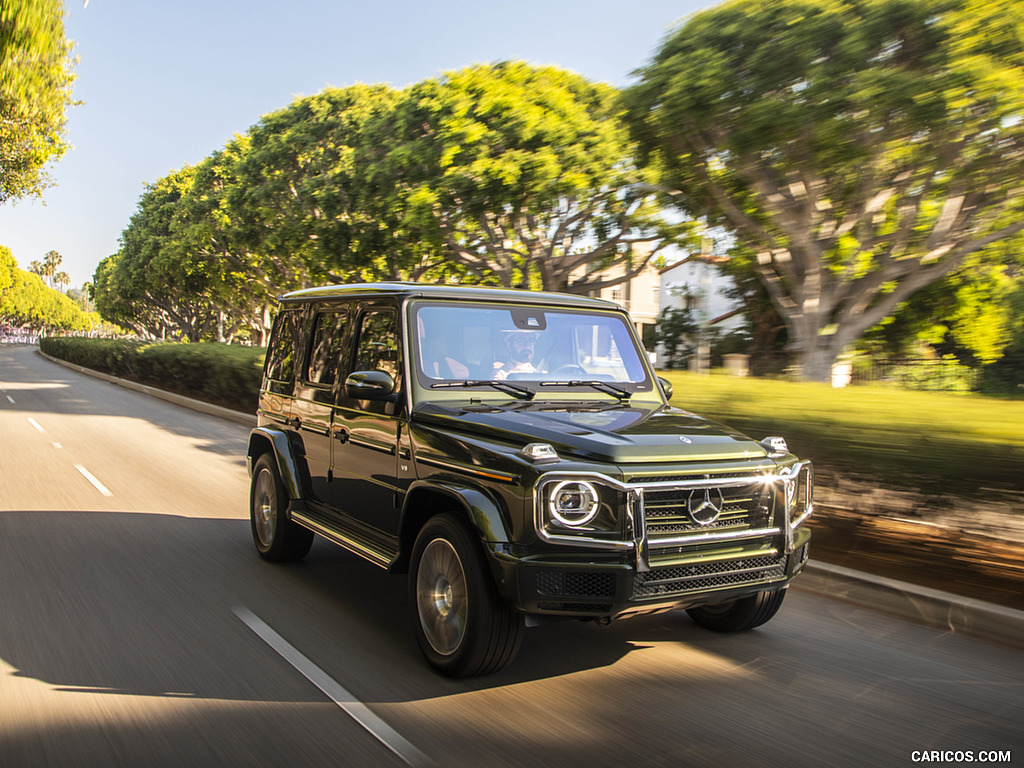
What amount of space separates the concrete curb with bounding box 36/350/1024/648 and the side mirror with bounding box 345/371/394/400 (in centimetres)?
365

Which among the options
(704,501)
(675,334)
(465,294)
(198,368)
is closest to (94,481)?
(465,294)

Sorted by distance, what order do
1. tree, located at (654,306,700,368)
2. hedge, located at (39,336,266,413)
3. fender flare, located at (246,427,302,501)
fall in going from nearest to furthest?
1. fender flare, located at (246,427,302,501)
2. hedge, located at (39,336,266,413)
3. tree, located at (654,306,700,368)

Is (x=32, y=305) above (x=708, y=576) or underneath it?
above

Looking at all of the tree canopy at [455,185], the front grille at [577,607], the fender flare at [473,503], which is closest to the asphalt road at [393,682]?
the front grille at [577,607]

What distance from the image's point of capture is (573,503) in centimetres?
412

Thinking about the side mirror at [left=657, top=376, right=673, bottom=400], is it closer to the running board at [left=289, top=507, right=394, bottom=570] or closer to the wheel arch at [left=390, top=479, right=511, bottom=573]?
the wheel arch at [left=390, top=479, right=511, bottom=573]

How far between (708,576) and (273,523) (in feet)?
12.3

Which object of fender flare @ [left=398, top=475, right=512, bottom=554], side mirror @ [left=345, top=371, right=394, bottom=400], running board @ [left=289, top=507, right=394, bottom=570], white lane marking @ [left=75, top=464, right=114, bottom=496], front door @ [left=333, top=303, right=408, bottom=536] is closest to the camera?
fender flare @ [left=398, top=475, right=512, bottom=554]

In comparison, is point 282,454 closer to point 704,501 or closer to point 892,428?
point 704,501

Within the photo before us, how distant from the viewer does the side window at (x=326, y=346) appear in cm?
618

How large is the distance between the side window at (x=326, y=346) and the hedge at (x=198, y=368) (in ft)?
40.4

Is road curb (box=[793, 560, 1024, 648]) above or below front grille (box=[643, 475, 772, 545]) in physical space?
below

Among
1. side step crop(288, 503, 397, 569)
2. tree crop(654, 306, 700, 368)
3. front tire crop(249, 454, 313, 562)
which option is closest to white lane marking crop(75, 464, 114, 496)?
front tire crop(249, 454, 313, 562)

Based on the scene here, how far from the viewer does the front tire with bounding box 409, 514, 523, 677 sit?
14.0 ft
